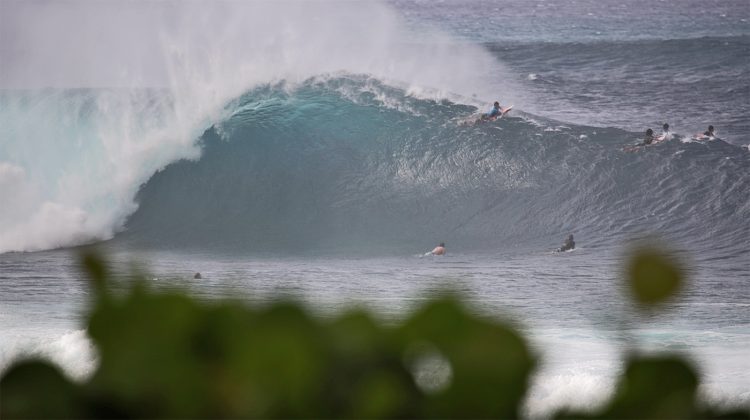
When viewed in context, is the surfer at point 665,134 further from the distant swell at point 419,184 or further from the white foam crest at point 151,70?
the white foam crest at point 151,70

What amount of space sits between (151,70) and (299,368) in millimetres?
12413

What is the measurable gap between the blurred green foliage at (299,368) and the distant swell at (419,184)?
32.6 feet

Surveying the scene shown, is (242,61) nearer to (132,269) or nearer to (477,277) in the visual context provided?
(477,277)

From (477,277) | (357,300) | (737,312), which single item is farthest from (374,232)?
(357,300)

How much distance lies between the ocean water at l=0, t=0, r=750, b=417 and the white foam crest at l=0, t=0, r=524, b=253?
3 cm

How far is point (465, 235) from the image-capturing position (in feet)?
34.8

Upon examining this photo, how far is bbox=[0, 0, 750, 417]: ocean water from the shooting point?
10289 mm

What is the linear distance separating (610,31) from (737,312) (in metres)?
6.51

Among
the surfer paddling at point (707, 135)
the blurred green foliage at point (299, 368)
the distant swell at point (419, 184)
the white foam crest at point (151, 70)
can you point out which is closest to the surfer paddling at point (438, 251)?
the distant swell at point (419, 184)

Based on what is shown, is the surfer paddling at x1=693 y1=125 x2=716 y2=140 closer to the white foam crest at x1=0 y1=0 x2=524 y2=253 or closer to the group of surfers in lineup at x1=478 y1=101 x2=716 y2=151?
the group of surfers in lineup at x1=478 y1=101 x2=716 y2=151

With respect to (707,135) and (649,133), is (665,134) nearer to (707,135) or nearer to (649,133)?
(649,133)

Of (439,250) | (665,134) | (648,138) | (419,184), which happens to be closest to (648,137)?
(648,138)

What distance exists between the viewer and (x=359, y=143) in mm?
11625

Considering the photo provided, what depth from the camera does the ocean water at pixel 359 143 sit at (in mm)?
10289
